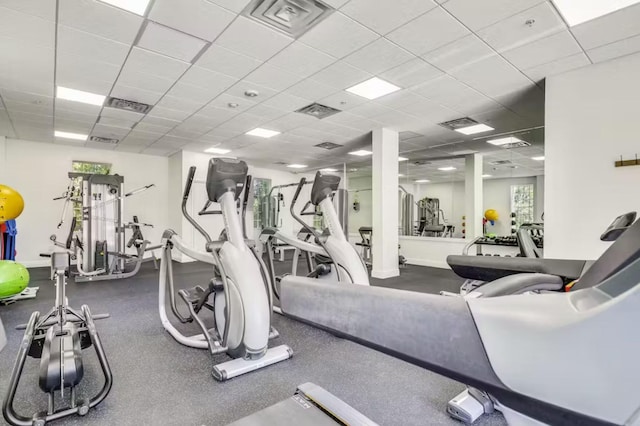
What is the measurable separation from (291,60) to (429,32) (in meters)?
1.33

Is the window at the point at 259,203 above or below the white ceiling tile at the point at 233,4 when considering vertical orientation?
below

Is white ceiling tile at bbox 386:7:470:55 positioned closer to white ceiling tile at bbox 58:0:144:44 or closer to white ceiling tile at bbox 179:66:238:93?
white ceiling tile at bbox 179:66:238:93

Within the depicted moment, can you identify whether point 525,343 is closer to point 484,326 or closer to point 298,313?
point 484,326

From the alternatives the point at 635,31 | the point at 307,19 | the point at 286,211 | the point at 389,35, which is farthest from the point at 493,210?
the point at 307,19

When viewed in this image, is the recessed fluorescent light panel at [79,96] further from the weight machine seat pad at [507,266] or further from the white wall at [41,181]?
the weight machine seat pad at [507,266]

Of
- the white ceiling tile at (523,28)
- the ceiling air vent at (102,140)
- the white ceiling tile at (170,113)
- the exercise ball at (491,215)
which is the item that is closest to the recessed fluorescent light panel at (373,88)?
the white ceiling tile at (523,28)

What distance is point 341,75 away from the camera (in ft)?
12.0

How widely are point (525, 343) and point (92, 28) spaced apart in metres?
3.63

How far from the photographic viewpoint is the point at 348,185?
31.4 feet

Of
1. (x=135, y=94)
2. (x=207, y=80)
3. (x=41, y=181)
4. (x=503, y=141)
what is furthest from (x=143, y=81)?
(x=503, y=141)

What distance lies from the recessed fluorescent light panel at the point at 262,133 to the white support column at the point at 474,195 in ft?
15.5

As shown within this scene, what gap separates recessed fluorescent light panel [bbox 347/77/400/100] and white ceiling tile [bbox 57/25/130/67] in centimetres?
247

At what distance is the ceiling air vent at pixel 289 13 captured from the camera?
2.45 meters

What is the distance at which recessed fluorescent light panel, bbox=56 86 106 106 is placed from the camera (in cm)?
413
